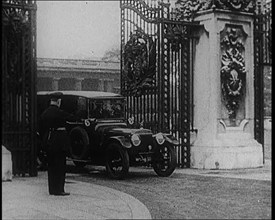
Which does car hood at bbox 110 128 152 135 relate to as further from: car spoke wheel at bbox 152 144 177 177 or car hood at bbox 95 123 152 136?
car spoke wheel at bbox 152 144 177 177

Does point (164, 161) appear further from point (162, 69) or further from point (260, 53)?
point (260, 53)

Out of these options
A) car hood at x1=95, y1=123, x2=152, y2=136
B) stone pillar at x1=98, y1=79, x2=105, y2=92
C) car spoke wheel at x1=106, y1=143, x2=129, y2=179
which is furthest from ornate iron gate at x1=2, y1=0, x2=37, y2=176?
stone pillar at x1=98, y1=79, x2=105, y2=92

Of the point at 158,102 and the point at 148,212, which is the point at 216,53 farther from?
the point at 148,212

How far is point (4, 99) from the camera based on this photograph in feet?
35.8

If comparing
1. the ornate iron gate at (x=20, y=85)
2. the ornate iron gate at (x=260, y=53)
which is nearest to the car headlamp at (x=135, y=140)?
the ornate iron gate at (x=20, y=85)

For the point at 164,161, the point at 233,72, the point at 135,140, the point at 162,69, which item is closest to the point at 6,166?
the point at 135,140

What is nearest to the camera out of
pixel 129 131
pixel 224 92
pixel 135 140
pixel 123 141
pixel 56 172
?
pixel 56 172

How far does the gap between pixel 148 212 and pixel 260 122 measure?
7542 millimetres

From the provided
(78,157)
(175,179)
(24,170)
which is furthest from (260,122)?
(24,170)

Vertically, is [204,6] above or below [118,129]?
above

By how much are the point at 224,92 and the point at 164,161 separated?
2629 mm

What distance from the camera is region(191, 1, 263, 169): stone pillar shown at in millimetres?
13617

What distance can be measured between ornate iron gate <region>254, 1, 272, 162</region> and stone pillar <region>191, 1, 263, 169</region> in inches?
7.0

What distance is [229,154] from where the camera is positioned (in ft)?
44.2
